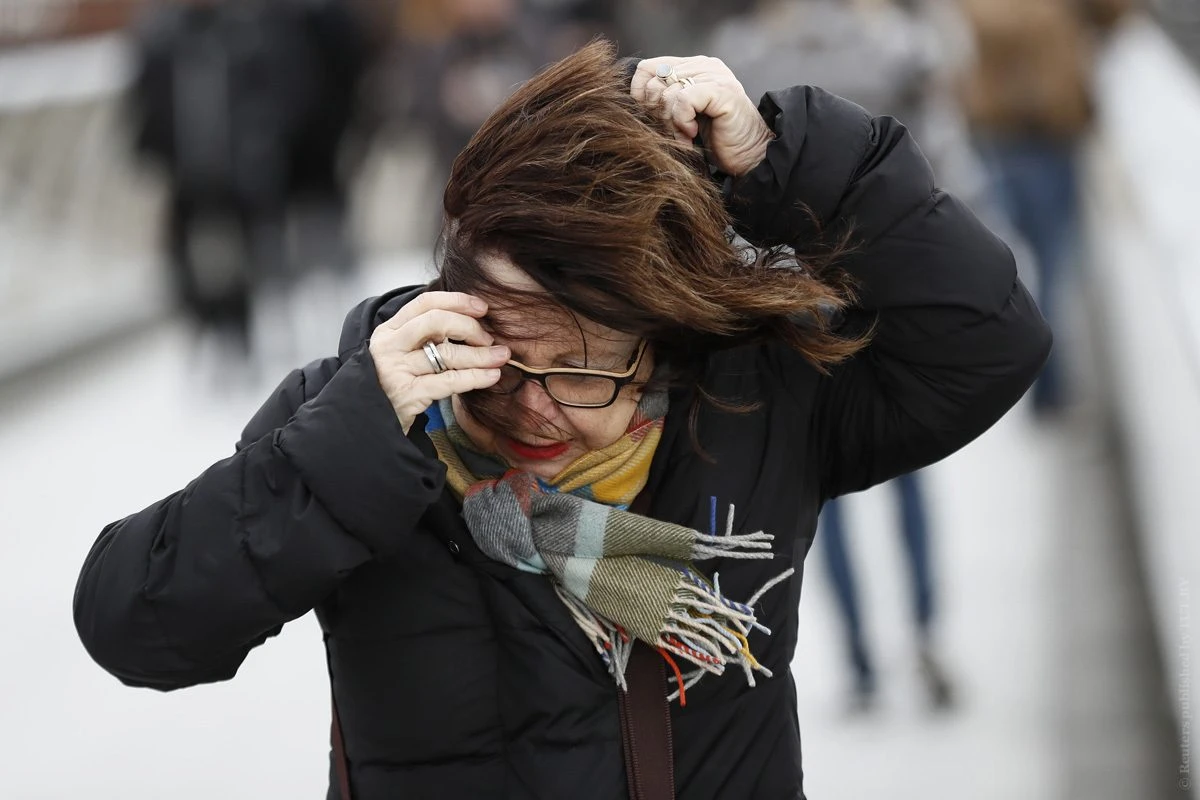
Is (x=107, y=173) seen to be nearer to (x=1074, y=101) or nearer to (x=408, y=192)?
(x=408, y=192)

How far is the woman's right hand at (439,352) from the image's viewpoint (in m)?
1.80

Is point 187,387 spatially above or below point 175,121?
below

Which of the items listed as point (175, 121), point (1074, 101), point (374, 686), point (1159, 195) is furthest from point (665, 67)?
point (175, 121)

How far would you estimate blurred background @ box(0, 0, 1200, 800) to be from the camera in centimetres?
430

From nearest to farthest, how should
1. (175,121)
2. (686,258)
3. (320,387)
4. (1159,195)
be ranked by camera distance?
(686,258) → (320,387) → (1159,195) → (175,121)

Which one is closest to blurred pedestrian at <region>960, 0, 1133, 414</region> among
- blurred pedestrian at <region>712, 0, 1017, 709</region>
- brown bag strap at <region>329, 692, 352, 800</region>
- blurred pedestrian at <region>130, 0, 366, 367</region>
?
blurred pedestrian at <region>712, 0, 1017, 709</region>

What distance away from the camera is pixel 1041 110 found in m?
6.43

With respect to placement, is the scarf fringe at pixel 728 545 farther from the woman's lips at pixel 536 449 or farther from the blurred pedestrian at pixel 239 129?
the blurred pedestrian at pixel 239 129

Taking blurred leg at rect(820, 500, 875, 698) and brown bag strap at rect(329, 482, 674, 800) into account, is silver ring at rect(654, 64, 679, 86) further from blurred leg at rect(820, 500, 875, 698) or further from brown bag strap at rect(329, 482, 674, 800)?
blurred leg at rect(820, 500, 875, 698)

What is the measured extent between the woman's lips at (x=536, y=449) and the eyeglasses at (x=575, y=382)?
0.09 metres

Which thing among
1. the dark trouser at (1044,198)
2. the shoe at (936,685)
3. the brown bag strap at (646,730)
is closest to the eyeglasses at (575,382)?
the brown bag strap at (646,730)

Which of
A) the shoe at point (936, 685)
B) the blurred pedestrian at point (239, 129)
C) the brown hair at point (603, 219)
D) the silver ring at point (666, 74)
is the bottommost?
the shoe at point (936, 685)

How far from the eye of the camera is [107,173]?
939cm

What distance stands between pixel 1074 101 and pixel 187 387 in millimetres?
4456
